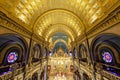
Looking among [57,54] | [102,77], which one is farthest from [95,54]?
[57,54]

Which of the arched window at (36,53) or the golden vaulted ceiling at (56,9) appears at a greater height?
the golden vaulted ceiling at (56,9)

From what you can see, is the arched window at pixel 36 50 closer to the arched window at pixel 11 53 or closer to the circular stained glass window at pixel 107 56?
the arched window at pixel 11 53

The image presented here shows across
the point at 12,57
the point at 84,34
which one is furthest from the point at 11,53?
the point at 84,34

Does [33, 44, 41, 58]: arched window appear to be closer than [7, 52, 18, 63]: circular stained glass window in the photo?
No

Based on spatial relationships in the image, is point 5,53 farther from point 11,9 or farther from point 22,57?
point 11,9

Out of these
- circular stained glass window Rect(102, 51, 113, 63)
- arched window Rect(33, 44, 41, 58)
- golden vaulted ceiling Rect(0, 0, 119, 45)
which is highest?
golden vaulted ceiling Rect(0, 0, 119, 45)

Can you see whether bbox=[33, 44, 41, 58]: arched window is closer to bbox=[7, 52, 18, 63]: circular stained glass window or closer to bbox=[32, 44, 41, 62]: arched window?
bbox=[32, 44, 41, 62]: arched window

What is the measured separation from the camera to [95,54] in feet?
32.7

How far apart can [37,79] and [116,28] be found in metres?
15.8

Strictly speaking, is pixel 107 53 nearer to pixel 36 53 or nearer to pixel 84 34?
pixel 84 34

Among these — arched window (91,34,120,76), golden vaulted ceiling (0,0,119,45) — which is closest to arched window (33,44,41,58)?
golden vaulted ceiling (0,0,119,45)

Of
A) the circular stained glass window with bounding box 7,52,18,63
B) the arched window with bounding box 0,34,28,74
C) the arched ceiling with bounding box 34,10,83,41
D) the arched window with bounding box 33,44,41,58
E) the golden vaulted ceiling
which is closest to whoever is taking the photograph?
the golden vaulted ceiling

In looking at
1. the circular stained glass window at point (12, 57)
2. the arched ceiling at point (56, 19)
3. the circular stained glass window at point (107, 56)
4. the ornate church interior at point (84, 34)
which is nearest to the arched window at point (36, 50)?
the ornate church interior at point (84, 34)

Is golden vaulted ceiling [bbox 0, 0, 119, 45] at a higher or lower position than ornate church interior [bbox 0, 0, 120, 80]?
higher
